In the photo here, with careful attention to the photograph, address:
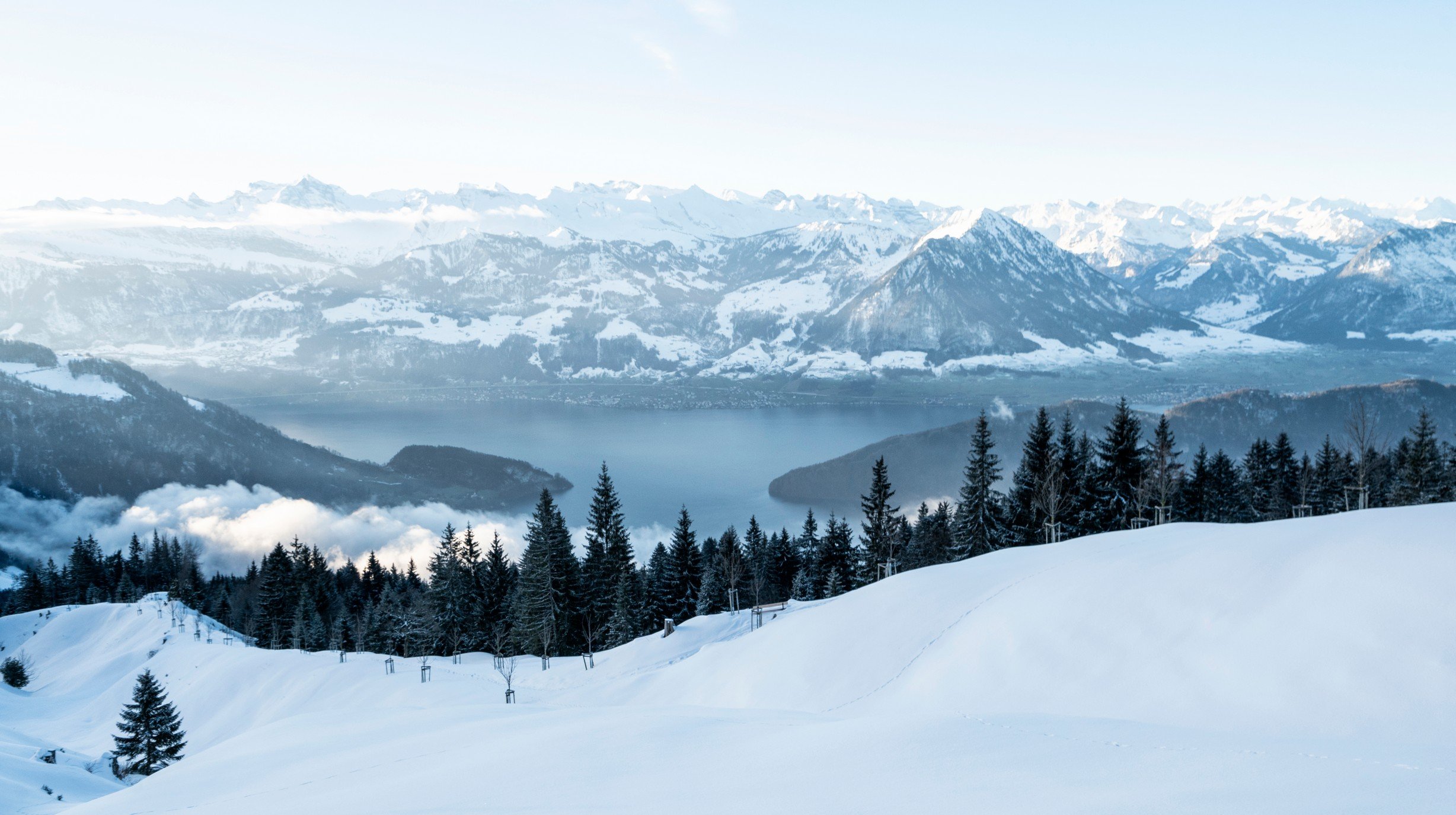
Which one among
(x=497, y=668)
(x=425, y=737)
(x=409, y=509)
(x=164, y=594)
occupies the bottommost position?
(x=409, y=509)

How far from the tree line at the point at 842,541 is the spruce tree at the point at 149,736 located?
14642mm

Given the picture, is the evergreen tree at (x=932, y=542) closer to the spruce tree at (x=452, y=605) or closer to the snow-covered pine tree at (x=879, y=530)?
the snow-covered pine tree at (x=879, y=530)

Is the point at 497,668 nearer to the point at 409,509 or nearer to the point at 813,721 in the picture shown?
the point at 813,721

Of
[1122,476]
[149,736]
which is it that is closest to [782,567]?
[1122,476]

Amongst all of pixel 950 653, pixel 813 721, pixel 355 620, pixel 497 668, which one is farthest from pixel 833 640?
pixel 355 620

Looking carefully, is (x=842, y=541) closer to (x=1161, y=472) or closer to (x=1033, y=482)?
(x=1033, y=482)

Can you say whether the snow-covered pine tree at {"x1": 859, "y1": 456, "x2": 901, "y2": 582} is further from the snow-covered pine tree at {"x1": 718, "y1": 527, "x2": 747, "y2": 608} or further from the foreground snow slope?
the foreground snow slope

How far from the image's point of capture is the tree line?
141 feet

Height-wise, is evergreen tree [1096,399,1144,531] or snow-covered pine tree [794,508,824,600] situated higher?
evergreen tree [1096,399,1144,531]

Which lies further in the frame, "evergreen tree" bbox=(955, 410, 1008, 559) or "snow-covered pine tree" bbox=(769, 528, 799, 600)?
"snow-covered pine tree" bbox=(769, 528, 799, 600)

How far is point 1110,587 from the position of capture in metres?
15.8

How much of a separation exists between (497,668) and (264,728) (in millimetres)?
19722

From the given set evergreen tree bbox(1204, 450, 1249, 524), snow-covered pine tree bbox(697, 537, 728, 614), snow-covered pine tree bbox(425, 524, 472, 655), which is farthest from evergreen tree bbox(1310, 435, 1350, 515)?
snow-covered pine tree bbox(425, 524, 472, 655)

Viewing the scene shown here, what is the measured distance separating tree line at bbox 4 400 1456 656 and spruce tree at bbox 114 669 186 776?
48.0 ft
